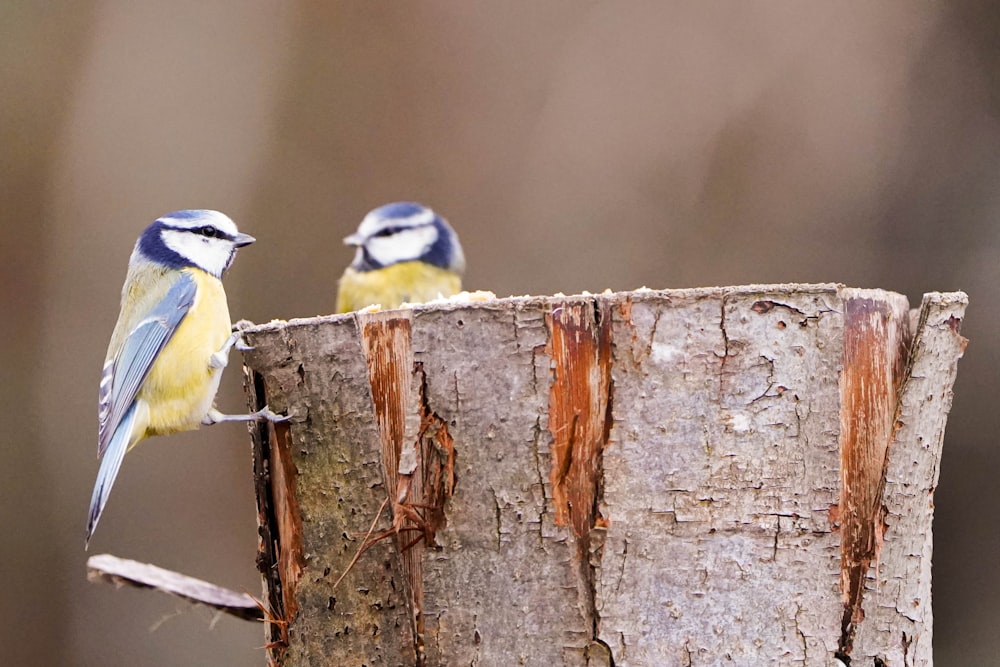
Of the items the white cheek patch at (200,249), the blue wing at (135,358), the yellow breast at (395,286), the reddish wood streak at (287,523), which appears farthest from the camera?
the yellow breast at (395,286)

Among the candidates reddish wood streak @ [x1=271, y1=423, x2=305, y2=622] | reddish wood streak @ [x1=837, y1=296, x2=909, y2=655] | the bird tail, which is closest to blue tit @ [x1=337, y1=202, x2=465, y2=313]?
the bird tail

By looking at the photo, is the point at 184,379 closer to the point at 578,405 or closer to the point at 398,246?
the point at 578,405

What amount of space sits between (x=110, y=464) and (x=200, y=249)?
62 cm

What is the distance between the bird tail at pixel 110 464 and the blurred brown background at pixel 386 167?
2177mm

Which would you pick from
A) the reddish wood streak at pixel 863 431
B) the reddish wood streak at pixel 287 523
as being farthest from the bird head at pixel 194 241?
the reddish wood streak at pixel 863 431

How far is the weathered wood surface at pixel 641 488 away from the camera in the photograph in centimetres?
136

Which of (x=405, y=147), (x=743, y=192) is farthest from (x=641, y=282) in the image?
(x=405, y=147)

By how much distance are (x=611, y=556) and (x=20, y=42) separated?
13.2 ft

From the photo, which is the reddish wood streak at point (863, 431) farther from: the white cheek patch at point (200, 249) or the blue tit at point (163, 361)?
the white cheek patch at point (200, 249)

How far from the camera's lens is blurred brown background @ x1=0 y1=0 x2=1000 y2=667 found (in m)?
4.27

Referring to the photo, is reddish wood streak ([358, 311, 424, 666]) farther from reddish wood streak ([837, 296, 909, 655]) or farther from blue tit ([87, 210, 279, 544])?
blue tit ([87, 210, 279, 544])

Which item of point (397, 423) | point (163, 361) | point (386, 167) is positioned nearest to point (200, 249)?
point (163, 361)

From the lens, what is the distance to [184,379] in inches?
87.4

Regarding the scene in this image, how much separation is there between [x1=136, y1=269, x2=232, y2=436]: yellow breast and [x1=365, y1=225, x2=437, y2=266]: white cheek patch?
3.87ft
